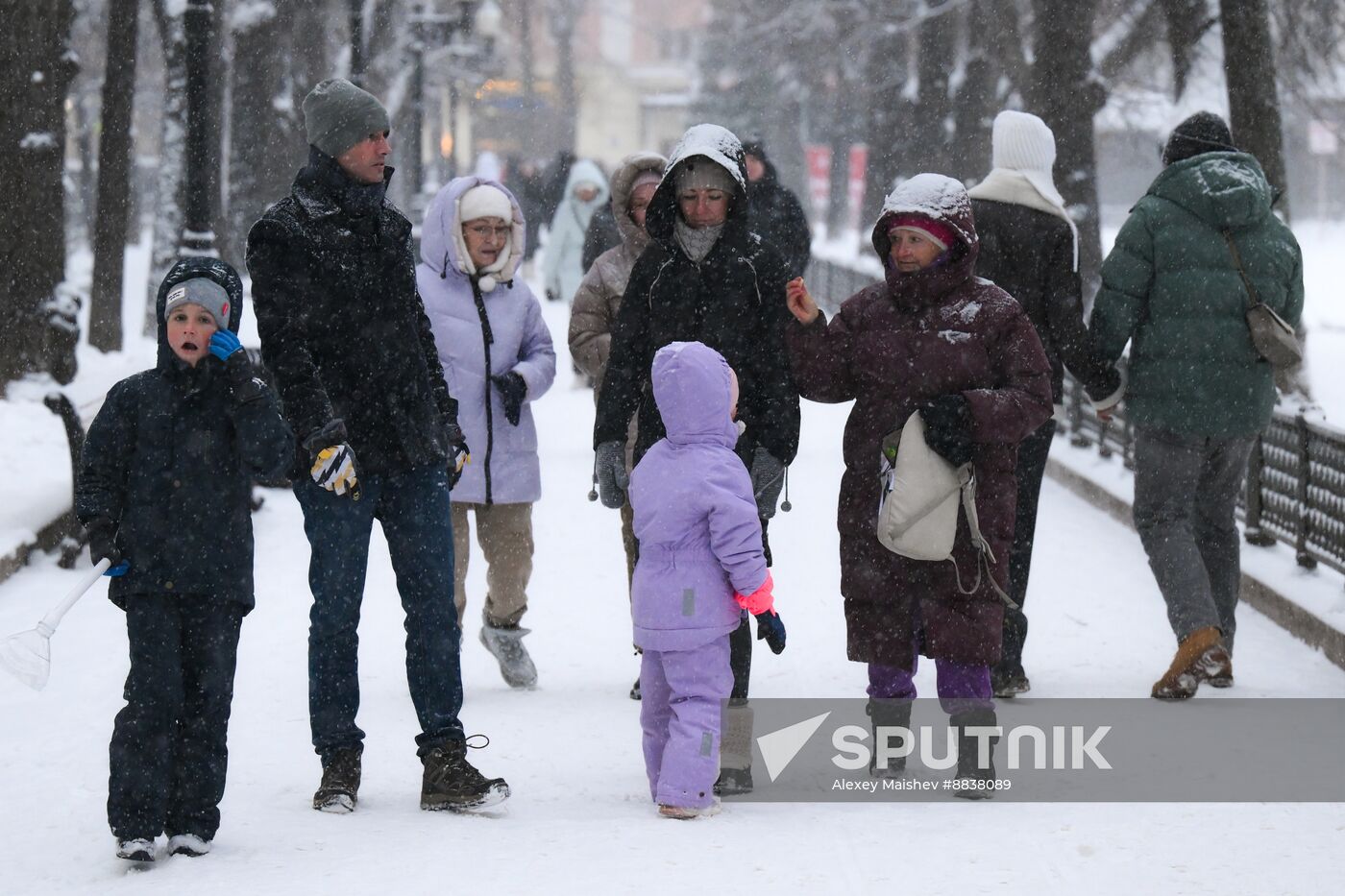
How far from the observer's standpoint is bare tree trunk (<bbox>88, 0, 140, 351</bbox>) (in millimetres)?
19516

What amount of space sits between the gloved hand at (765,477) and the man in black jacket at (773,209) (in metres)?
5.52

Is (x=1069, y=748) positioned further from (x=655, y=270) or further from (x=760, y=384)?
(x=655, y=270)

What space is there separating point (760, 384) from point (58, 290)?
992cm

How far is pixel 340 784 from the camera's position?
5812mm

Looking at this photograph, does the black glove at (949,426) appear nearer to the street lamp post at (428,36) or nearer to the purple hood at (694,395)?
the purple hood at (694,395)

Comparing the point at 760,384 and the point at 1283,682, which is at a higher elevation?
the point at 760,384

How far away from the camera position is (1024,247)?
723 cm

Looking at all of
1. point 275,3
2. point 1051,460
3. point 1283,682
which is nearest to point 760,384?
point 1283,682

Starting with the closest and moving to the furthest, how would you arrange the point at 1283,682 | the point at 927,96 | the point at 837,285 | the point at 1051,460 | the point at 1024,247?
the point at 1024,247
the point at 1283,682
the point at 1051,460
the point at 837,285
the point at 927,96

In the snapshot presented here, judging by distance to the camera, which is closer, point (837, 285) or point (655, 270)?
point (655, 270)

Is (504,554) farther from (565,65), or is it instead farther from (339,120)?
(565,65)

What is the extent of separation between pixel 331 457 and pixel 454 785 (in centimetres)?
103

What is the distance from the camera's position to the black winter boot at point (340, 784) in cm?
576

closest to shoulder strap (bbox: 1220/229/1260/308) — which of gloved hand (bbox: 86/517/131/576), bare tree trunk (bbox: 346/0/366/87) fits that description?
gloved hand (bbox: 86/517/131/576)
